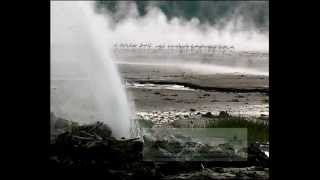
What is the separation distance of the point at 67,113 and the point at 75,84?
18 cm

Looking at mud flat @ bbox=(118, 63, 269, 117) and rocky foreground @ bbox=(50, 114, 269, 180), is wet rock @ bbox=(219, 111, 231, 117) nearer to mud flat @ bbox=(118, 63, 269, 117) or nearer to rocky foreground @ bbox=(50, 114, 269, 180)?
mud flat @ bbox=(118, 63, 269, 117)

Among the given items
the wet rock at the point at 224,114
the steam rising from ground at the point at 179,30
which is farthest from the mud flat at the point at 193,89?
the steam rising from ground at the point at 179,30

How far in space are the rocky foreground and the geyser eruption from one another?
69 millimetres

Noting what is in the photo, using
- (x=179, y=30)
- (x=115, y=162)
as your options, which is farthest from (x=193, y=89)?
(x=115, y=162)

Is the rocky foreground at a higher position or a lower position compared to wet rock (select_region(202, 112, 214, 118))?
lower

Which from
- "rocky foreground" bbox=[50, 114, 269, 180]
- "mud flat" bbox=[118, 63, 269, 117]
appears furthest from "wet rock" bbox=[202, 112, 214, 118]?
"rocky foreground" bbox=[50, 114, 269, 180]

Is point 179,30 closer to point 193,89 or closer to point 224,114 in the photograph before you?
point 193,89

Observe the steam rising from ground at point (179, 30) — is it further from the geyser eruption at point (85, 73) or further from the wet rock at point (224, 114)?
the wet rock at point (224, 114)

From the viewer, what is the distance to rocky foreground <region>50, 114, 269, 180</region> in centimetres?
218

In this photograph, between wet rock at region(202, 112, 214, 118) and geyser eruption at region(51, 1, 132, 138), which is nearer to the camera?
geyser eruption at region(51, 1, 132, 138)

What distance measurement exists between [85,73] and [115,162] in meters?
0.57

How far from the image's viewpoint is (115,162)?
223cm
